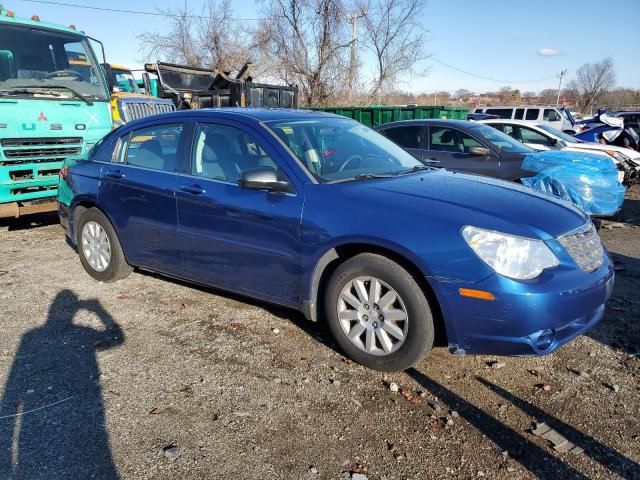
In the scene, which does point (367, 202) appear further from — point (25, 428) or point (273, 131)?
point (25, 428)

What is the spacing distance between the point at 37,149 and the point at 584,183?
300 inches

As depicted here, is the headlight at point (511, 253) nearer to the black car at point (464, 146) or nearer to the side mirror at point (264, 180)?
the side mirror at point (264, 180)

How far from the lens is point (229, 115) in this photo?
411 cm

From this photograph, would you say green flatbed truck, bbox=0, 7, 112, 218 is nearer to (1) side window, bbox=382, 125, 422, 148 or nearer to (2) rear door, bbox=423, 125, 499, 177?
(1) side window, bbox=382, 125, 422, 148

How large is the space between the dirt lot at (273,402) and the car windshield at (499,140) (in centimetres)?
381

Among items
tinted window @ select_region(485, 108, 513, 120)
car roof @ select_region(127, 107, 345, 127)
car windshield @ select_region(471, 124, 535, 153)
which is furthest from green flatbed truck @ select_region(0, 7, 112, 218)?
tinted window @ select_region(485, 108, 513, 120)

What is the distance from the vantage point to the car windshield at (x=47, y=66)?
6747 mm

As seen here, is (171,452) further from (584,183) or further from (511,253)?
(584,183)

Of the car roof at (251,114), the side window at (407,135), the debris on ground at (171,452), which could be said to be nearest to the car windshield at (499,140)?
the side window at (407,135)

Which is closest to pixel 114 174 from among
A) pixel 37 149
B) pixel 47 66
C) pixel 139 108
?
pixel 37 149

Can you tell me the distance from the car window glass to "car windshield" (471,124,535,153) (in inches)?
100

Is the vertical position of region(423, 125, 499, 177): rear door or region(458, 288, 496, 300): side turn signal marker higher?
region(423, 125, 499, 177): rear door

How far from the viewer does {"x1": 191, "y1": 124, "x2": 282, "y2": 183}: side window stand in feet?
12.7

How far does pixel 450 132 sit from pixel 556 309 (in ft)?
18.4
